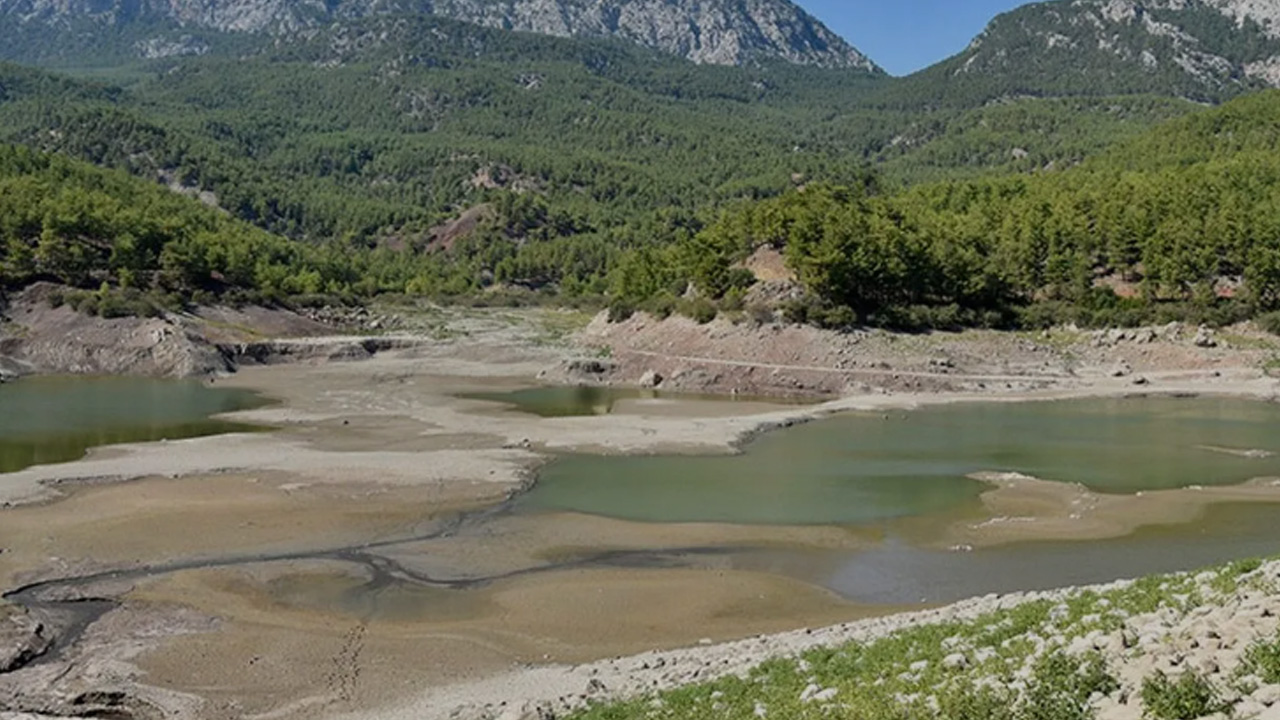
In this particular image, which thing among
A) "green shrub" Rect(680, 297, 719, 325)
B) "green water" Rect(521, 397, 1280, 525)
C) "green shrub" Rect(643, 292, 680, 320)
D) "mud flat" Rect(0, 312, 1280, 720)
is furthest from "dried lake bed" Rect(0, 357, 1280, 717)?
"green shrub" Rect(643, 292, 680, 320)

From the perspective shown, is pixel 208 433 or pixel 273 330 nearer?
pixel 208 433

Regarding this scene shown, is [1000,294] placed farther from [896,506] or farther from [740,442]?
[896,506]

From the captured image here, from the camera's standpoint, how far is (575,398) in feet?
261

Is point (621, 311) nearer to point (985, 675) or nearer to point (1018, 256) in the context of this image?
point (1018, 256)

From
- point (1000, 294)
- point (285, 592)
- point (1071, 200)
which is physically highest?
point (1071, 200)

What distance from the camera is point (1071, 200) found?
111500 mm

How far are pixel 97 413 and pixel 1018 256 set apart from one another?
78203 mm

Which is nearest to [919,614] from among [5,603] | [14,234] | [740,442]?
[5,603]

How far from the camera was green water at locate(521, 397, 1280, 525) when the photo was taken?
142 ft

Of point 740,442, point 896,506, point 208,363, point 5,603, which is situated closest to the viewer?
point 5,603

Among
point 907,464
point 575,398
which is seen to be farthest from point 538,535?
point 575,398

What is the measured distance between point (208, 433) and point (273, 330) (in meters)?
54.6

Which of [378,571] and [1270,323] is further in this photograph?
[1270,323]

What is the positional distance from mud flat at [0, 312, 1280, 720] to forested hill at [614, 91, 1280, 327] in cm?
3855
